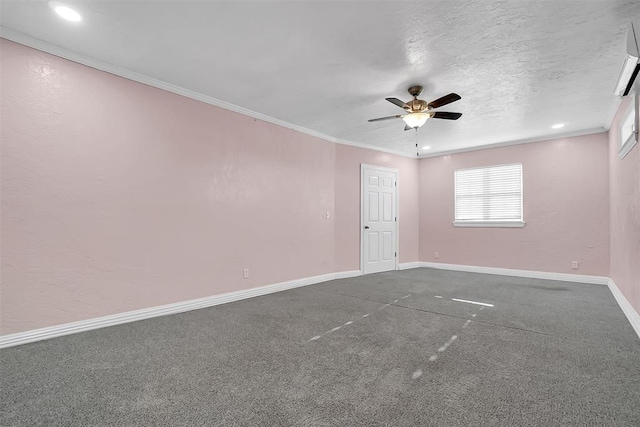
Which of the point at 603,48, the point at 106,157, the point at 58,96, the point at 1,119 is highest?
the point at 603,48

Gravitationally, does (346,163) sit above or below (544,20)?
below

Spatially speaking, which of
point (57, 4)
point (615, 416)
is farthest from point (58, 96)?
point (615, 416)

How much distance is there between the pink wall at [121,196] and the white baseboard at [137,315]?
0.21 feet

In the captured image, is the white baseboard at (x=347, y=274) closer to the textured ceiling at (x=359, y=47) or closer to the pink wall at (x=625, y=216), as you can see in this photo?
the textured ceiling at (x=359, y=47)

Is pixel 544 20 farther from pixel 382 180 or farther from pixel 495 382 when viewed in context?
pixel 382 180

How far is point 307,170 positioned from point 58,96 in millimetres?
3274

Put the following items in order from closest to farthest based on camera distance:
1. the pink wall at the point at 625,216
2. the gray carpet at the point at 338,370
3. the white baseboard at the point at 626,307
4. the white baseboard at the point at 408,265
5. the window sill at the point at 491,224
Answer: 1. the gray carpet at the point at 338,370
2. the white baseboard at the point at 626,307
3. the pink wall at the point at 625,216
4. the window sill at the point at 491,224
5. the white baseboard at the point at 408,265

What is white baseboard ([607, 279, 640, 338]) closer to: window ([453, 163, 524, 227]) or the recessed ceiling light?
window ([453, 163, 524, 227])

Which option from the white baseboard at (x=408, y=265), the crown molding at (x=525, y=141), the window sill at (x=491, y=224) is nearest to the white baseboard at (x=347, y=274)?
the white baseboard at (x=408, y=265)

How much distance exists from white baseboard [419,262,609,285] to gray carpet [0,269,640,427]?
184cm

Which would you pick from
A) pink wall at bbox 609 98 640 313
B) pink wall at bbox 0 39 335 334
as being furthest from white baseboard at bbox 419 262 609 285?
pink wall at bbox 0 39 335 334

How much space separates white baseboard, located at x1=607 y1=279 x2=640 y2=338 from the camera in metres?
2.97

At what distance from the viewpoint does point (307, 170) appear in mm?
5227

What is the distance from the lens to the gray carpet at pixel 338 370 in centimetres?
167
